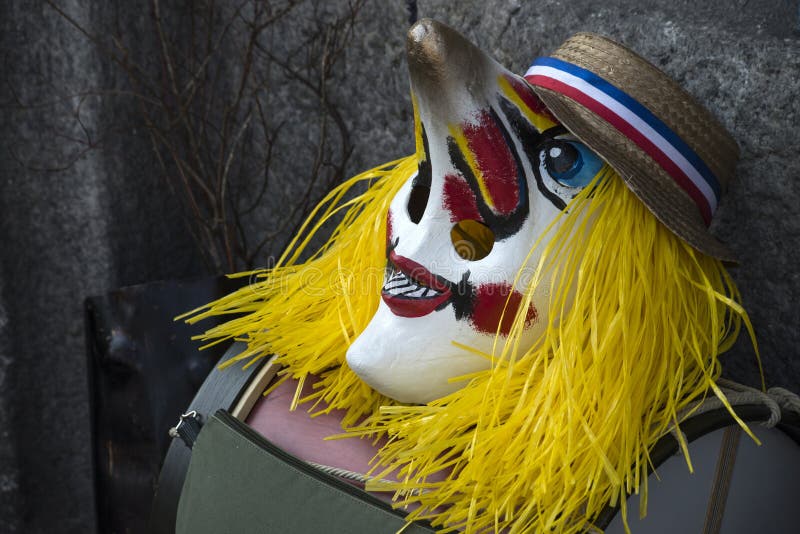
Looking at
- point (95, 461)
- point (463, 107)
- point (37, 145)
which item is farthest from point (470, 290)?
point (37, 145)

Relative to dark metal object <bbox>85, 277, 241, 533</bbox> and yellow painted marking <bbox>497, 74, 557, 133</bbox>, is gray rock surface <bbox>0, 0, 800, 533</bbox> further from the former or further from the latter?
dark metal object <bbox>85, 277, 241, 533</bbox>

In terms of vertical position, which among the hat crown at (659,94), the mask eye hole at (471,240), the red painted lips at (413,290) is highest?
the hat crown at (659,94)

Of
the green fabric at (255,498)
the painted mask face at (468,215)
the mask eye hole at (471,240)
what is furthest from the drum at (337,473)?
the mask eye hole at (471,240)

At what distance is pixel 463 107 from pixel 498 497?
1.16 ft

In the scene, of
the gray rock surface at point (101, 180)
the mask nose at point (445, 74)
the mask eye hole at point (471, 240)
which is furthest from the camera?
the gray rock surface at point (101, 180)

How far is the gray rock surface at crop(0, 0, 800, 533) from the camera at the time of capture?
1.06 metres

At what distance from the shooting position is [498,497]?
754 mm

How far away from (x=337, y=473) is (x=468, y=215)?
0.29m

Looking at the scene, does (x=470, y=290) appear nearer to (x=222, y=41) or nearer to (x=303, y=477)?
(x=303, y=477)

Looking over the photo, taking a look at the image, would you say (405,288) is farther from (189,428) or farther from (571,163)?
(189,428)

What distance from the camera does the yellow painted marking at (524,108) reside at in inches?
31.1

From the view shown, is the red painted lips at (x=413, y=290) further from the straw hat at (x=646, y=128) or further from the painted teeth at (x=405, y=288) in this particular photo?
the straw hat at (x=646, y=128)

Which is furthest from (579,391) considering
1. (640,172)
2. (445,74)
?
(445,74)

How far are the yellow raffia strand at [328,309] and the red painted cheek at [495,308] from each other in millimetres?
173
